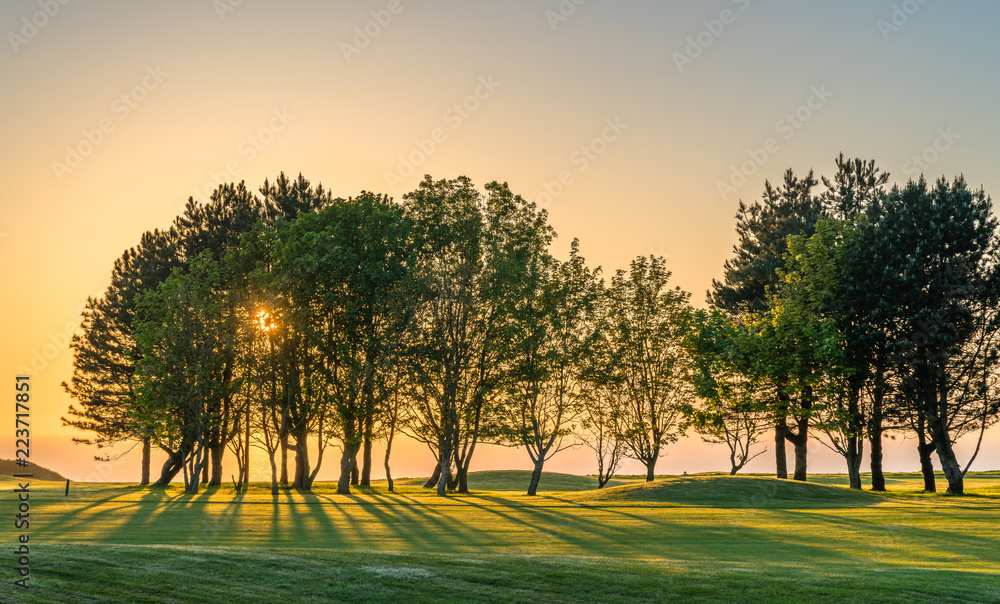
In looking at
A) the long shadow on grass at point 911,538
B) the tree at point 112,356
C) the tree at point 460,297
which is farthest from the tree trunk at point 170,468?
the long shadow on grass at point 911,538

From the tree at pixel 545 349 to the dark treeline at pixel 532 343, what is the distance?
141mm

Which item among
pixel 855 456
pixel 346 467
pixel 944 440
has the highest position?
pixel 944 440

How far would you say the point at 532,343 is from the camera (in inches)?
1879

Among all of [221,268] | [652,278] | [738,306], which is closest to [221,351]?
[221,268]

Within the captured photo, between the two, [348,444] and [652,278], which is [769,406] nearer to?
[652,278]

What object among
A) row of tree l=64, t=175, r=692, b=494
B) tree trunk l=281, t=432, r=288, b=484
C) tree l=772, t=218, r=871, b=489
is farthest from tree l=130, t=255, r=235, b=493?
tree l=772, t=218, r=871, b=489

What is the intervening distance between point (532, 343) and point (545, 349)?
101 cm

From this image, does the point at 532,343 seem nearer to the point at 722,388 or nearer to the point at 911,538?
the point at 722,388

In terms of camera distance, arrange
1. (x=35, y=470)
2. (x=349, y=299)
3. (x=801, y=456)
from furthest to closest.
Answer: (x=35, y=470)
(x=801, y=456)
(x=349, y=299)

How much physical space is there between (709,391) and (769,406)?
385 centimetres

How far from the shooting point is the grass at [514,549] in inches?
561

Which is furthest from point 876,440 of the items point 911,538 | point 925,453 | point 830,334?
point 911,538

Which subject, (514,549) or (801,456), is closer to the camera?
(514,549)

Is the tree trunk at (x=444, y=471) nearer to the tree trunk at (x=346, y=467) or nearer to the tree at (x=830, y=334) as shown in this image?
the tree trunk at (x=346, y=467)
